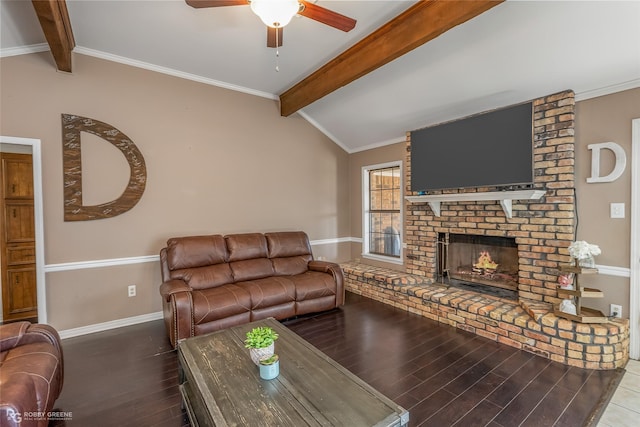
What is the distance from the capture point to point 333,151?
5.34 meters

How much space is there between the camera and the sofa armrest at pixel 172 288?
2.77 meters

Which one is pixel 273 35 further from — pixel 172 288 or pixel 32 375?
pixel 32 375

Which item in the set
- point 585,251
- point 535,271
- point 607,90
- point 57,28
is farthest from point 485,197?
point 57,28

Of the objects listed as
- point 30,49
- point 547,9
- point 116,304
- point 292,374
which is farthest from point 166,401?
point 547,9

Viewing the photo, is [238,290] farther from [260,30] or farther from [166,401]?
[260,30]

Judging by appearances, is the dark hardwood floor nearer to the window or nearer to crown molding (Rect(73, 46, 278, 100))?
the window

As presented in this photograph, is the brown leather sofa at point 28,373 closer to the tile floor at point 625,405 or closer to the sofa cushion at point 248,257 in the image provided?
the sofa cushion at point 248,257

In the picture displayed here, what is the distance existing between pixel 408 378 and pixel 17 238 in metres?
4.74

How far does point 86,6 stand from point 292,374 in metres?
3.40

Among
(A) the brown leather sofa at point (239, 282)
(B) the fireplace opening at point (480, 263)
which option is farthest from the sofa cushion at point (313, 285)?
(B) the fireplace opening at point (480, 263)

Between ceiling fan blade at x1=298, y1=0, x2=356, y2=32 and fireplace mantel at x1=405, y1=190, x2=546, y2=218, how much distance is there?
235cm

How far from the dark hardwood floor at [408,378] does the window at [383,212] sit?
72.0 inches

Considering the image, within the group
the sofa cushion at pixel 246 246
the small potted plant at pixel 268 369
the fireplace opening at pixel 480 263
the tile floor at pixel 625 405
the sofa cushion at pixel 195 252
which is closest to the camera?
the small potted plant at pixel 268 369

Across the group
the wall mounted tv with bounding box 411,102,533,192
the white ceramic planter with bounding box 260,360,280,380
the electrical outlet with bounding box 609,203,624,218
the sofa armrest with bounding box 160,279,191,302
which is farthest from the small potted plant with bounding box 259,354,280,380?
the electrical outlet with bounding box 609,203,624,218
